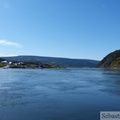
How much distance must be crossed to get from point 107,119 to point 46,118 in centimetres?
781

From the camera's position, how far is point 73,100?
34.7m

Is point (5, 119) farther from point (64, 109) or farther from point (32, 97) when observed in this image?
point (32, 97)

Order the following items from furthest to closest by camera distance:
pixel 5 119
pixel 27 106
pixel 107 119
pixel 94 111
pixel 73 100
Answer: pixel 73 100, pixel 27 106, pixel 94 111, pixel 5 119, pixel 107 119

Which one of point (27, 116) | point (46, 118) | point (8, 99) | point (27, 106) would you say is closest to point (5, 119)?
point (27, 116)

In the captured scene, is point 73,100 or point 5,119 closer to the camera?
point 5,119

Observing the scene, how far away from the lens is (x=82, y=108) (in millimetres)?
28922

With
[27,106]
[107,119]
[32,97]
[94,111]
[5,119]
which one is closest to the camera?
[107,119]

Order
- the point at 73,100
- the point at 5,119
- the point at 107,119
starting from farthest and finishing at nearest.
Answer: the point at 73,100, the point at 5,119, the point at 107,119

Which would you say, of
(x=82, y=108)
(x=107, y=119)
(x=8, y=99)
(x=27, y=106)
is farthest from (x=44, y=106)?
(x=107, y=119)

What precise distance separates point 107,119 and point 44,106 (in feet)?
43.6

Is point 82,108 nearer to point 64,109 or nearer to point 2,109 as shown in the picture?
point 64,109

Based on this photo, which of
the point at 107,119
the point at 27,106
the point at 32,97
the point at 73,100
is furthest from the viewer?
the point at 32,97

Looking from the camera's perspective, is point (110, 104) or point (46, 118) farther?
point (110, 104)

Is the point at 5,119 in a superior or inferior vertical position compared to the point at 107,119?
inferior
